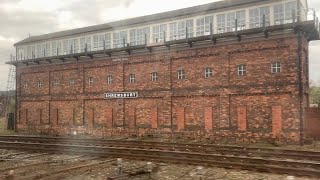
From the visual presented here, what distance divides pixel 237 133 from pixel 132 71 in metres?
8.96

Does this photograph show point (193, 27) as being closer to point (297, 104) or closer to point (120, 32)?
point (120, 32)

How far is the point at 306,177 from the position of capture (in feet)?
32.1

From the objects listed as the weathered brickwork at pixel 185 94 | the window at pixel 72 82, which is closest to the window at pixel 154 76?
the weathered brickwork at pixel 185 94

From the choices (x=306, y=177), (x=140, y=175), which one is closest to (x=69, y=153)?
(x=140, y=175)

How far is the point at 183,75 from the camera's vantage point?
22.4 m

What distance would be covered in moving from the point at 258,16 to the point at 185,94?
6.57m

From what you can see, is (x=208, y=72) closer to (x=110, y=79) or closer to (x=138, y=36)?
(x=138, y=36)

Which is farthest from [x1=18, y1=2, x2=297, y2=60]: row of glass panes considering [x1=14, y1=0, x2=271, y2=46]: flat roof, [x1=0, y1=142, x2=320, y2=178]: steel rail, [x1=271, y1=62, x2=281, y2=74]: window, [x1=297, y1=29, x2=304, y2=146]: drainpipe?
A: [x1=0, y1=142, x2=320, y2=178]: steel rail

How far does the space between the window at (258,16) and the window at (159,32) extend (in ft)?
20.4

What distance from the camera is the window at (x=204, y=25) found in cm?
2195

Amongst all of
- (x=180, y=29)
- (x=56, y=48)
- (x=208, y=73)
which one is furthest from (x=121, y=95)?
(x=56, y=48)

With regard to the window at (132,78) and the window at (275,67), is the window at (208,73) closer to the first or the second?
the window at (275,67)

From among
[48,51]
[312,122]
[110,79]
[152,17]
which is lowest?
[312,122]

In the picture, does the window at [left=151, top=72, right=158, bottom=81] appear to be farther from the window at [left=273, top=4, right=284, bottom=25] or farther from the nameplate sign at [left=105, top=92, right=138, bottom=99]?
the window at [left=273, top=4, right=284, bottom=25]
